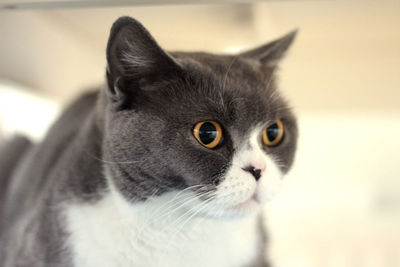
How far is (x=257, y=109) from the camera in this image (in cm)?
87

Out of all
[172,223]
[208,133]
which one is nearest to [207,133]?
[208,133]

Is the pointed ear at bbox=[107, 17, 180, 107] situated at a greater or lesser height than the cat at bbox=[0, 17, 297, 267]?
greater

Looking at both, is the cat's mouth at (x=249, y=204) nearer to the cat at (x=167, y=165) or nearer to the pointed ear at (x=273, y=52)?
the cat at (x=167, y=165)

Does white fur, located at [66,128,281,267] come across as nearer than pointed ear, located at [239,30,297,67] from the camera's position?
Yes

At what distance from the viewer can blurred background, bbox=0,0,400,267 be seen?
3.14 feet

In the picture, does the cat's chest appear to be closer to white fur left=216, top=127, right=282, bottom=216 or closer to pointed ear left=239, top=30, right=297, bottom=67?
white fur left=216, top=127, right=282, bottom=216

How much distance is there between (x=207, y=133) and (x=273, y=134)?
166 millimetres

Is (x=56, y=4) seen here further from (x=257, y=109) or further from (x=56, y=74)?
(x=56, y=74)

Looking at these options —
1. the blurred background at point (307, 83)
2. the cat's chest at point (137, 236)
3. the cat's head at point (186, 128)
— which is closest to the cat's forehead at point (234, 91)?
the cat's head at point (186, 128)

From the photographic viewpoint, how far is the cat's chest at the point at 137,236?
2.99 ft

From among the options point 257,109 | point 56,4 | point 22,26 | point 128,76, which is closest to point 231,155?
point 257,109

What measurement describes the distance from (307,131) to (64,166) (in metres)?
0.77

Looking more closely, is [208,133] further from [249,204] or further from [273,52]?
[273,52]

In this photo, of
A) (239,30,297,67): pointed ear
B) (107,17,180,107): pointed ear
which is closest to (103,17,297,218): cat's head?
(107,17,180,107): pointed ear
